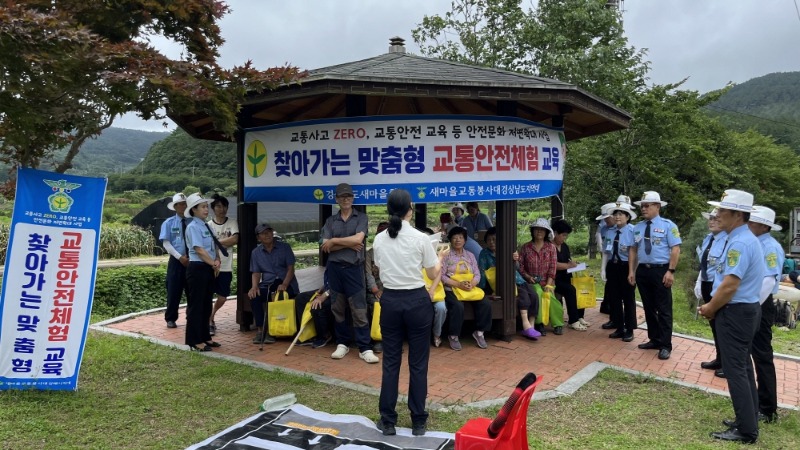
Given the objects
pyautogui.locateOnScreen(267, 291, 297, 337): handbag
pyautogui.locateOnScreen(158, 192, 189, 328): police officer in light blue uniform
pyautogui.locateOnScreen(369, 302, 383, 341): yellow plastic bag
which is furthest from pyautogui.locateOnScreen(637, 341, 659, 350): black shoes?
pyautogui.locateOnScreen(158, 192, 189, 328): police officer in light blue uniform

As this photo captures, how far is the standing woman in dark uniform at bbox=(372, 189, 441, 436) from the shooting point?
164 inches

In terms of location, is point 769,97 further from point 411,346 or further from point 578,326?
point 411,346

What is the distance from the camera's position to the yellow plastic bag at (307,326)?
21.5 feet

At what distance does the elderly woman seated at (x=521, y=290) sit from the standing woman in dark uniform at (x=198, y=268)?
3268 millimetres

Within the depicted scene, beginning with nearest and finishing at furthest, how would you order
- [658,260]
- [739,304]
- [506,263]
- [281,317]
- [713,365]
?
[739,304], [713,365], [658,260], [281,317], [506,263]

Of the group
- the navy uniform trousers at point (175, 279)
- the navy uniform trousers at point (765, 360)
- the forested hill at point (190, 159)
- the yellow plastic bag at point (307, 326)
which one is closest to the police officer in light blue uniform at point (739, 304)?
the navy uniform trousers at point (765, 360)

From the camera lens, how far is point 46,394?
15.8 feet

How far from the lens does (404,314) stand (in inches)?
163

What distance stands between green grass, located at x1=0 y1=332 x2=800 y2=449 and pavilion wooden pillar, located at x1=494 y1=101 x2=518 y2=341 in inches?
57.4

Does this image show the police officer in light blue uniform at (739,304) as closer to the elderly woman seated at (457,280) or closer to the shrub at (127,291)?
the elderly woman seated at (457,280)

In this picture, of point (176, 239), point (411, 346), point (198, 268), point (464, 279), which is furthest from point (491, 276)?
point (176, 239)

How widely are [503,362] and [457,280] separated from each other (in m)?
1.07

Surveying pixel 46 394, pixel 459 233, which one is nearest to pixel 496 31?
pixel 459 233

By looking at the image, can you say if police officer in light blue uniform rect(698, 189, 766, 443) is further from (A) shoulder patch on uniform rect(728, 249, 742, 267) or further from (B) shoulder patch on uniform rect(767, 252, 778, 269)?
(B) shoulder patch on uniform rect(767, 252, 778, 269)
